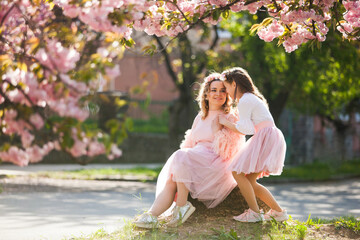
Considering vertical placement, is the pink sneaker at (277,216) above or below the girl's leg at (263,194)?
below

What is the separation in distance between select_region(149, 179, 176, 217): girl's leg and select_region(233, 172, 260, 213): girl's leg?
0.68 meters

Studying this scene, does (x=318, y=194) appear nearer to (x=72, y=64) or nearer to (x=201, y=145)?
(x=201, y=145)

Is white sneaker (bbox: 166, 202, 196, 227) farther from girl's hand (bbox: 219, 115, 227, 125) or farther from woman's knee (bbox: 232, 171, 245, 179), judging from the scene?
girl's hand (bbox: 219, 115, 227, 125)

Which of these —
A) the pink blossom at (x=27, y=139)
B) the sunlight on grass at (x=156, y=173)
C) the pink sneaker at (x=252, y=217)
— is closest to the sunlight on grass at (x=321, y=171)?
the sunlight on grass at (x=156, y=173)

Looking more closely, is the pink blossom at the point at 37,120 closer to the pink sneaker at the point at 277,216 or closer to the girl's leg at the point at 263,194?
the girl's leg at the point at 263,194

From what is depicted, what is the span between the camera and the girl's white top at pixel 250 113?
6.11 metres

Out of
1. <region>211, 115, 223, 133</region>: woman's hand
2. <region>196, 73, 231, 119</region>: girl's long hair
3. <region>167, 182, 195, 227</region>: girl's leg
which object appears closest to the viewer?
<region>167, 182, 195, 227</region>: girl's leg

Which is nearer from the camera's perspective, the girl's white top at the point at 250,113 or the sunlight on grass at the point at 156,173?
the girl's white top at the point at 250,113

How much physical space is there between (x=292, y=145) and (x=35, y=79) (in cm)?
1821

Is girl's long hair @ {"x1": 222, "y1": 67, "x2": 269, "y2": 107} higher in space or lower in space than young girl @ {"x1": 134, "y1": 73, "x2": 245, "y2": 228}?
higher

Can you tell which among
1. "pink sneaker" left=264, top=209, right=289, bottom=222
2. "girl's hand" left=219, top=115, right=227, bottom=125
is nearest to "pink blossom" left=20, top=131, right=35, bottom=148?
"girl's hand" left=219, top=115, right=227, bottom=125

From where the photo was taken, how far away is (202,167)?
633cm

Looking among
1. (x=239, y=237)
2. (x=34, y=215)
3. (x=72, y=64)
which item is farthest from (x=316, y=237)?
(x=34, y=215)

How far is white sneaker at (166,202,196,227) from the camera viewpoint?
595 cm
